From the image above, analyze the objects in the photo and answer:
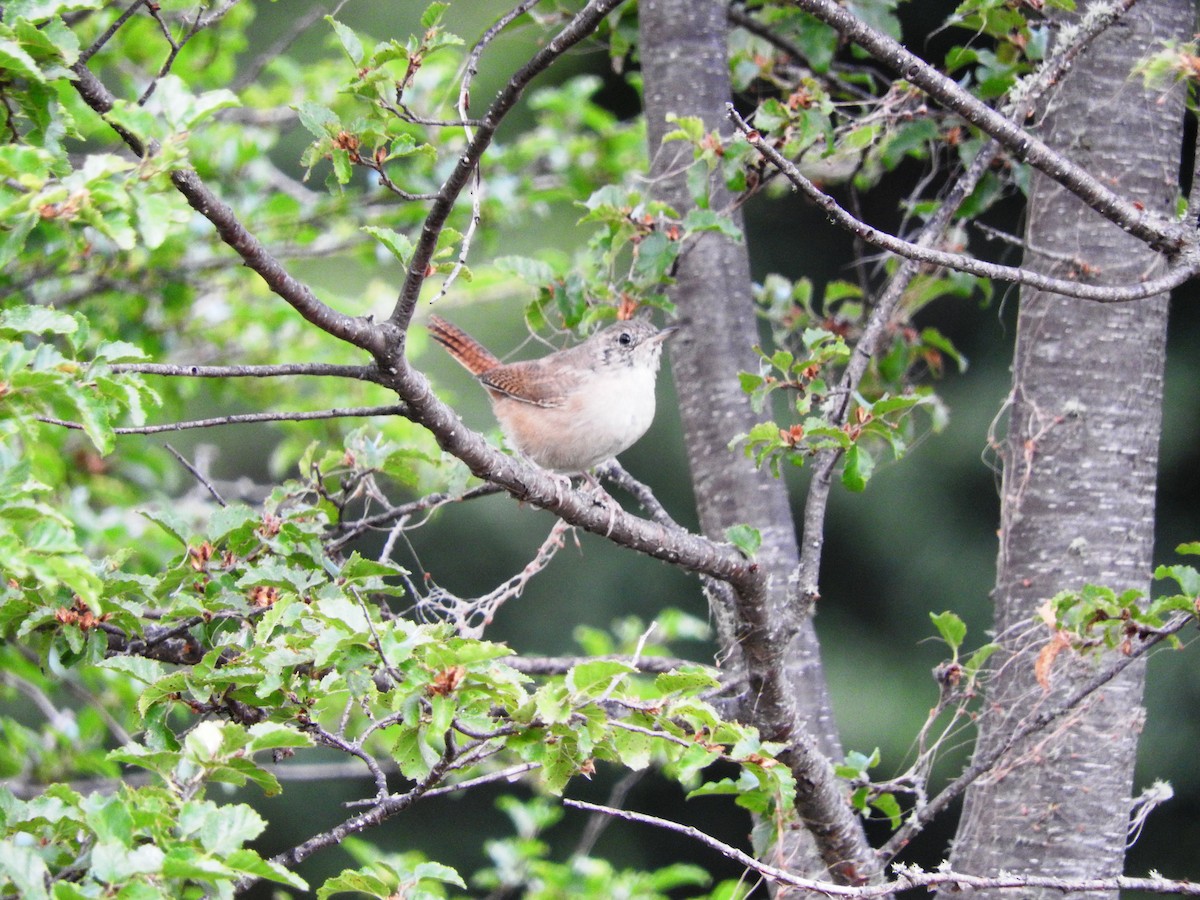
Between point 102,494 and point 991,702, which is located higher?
point 991,702

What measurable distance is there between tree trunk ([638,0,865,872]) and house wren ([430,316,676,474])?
143 mm

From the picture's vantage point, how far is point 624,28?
3629mm

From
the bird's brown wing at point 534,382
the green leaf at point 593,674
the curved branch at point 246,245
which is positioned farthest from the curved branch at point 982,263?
the bird's brown wing at point 534,382

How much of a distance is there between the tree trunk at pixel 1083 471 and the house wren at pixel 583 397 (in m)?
0.96

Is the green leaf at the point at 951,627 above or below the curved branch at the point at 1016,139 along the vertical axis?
below

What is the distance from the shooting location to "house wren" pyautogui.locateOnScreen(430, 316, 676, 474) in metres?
3.46

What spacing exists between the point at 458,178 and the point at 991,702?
1.67 metres

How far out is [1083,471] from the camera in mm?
2742

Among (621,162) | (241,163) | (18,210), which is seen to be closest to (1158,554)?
(621,162)

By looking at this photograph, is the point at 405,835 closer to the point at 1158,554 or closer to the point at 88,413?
the point at 1158,554

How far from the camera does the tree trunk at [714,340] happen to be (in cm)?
304

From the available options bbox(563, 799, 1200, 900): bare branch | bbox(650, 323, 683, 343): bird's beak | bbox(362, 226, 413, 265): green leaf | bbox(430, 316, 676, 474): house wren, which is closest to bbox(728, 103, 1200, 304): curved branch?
bbox(362, 226, 413, 265): green leaf

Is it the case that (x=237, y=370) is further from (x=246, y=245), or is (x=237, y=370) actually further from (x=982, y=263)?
(x=982, y=263)

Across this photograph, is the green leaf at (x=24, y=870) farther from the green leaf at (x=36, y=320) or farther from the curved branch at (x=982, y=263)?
the curved branch at (x=982, y=263)
